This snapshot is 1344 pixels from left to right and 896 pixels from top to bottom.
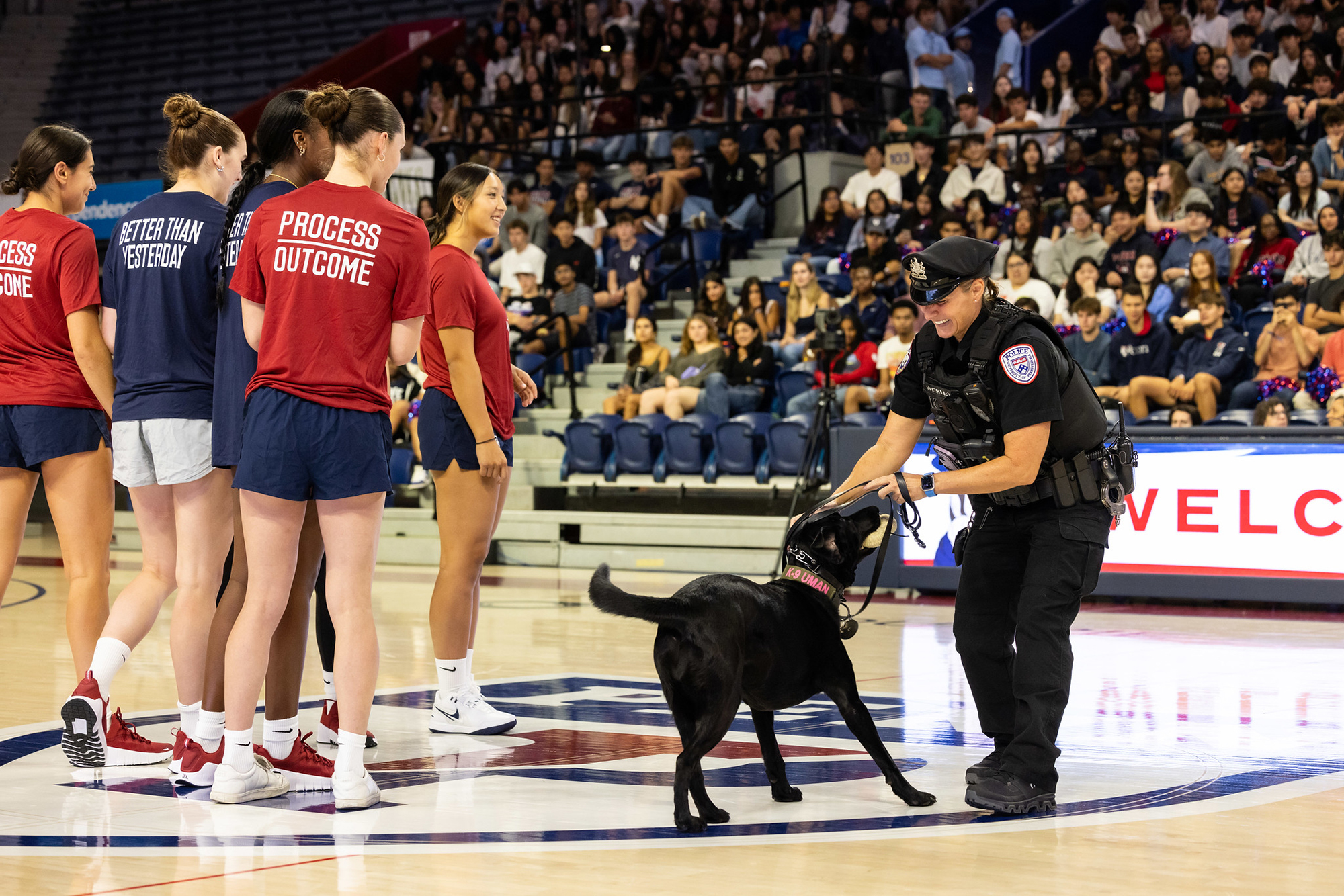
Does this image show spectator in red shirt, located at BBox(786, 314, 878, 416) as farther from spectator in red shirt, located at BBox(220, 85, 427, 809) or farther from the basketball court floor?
spectator in red shirt, located at BBox(220, 85, 427, 809)

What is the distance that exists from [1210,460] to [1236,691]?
3.34 m

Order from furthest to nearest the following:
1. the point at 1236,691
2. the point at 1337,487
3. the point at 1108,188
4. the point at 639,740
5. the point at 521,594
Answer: the point at 1108,188 → the point at 521,594 → the point at 1337,487 → the point at 1236,691 → the point at 639,740

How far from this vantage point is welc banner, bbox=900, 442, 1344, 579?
9148mm

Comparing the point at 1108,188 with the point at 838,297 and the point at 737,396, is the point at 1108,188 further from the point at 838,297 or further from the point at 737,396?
the point at 737,396

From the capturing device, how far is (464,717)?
5.39 metres

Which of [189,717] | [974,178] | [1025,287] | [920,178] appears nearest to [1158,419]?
[1025,287]

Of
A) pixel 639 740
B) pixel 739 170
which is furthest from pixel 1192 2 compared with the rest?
pixel 639 740

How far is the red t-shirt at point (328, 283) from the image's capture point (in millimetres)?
4031

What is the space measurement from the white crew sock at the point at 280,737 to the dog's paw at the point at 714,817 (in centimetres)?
128

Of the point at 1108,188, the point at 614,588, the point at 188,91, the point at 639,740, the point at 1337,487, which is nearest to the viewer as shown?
the point at 614,588

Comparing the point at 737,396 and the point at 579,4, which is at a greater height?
the point at 579,4

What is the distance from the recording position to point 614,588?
394cm

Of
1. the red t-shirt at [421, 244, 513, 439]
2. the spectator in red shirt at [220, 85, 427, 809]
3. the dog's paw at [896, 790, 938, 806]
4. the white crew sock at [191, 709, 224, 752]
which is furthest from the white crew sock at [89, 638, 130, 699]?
the dog's paw at [896, 790, 938, 806]

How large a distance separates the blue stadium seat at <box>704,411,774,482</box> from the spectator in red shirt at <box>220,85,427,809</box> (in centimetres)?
789
